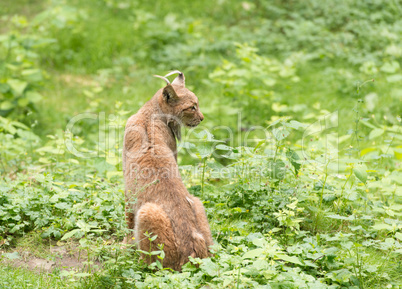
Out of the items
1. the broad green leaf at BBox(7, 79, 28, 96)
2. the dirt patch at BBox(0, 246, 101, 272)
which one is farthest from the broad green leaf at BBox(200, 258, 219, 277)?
the broad green leaf at BBox(7, 79, 28, 96)

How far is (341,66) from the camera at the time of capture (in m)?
10.1

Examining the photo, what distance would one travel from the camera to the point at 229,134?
8.25m

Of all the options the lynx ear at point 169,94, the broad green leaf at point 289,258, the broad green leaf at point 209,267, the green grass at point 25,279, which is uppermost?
the lynx ear at point 169,94

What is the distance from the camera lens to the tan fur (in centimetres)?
411

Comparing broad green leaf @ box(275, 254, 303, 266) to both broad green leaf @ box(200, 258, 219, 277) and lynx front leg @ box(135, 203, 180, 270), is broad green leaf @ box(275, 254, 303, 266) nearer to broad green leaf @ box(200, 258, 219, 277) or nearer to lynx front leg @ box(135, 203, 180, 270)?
broad green leaf @ box(200, 258, 219, 277)

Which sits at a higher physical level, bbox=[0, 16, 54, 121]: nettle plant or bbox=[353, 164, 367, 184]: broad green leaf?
bbox=[0, 16, 54, 121]: nettle plant

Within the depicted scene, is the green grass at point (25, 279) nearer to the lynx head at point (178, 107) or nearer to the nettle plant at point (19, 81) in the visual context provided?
the lynx head at point (178, 107)

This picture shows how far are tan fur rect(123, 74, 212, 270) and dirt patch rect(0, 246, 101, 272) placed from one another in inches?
20.9

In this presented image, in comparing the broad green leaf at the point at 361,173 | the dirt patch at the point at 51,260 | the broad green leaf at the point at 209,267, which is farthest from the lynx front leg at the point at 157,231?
the broad green leaf at the point at 361,173

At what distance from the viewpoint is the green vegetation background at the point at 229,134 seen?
4230 millimetres

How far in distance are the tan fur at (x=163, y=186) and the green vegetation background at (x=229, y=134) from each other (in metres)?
0.21

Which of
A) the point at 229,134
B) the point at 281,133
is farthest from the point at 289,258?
the point at 229,134

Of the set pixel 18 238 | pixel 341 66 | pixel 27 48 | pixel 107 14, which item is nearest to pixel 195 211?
pixel 18 238

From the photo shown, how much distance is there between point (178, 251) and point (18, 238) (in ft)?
6.16
